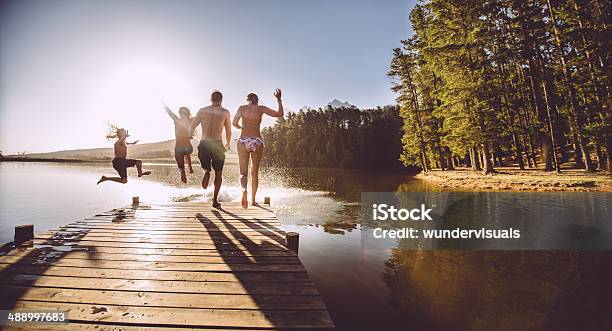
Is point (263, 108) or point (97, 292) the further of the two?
point (263, 108)

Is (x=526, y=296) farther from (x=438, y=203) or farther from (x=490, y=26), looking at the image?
(x=490, y=26)

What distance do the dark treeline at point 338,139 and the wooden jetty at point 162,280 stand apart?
5866cm

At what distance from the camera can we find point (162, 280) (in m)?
3.62

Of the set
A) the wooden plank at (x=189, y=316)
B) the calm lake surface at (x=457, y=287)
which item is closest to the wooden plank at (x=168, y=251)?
the wooden plank at (x=189, y=316)

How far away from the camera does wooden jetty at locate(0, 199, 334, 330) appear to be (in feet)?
9.14

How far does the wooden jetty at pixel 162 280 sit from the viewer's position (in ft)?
9.14

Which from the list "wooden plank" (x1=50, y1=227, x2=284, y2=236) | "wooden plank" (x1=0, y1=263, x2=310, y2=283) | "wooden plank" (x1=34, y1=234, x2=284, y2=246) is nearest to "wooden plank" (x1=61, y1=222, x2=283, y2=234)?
"wooden plank" (x1=50, y1=227, x2=284, y2=236)

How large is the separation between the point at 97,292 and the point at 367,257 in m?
6.70

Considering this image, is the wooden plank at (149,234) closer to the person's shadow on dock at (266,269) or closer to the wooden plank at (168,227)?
the person's shadow on dock at (266,269)

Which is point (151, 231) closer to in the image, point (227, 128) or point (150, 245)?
point (150, 245)

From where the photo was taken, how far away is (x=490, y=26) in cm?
2559

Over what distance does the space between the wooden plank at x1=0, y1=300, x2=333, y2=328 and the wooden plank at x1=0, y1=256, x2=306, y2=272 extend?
1025 millimetres

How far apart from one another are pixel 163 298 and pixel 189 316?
55 centimetres

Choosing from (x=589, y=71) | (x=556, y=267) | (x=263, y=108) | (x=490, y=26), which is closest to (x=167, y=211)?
(x=263, y=108)
